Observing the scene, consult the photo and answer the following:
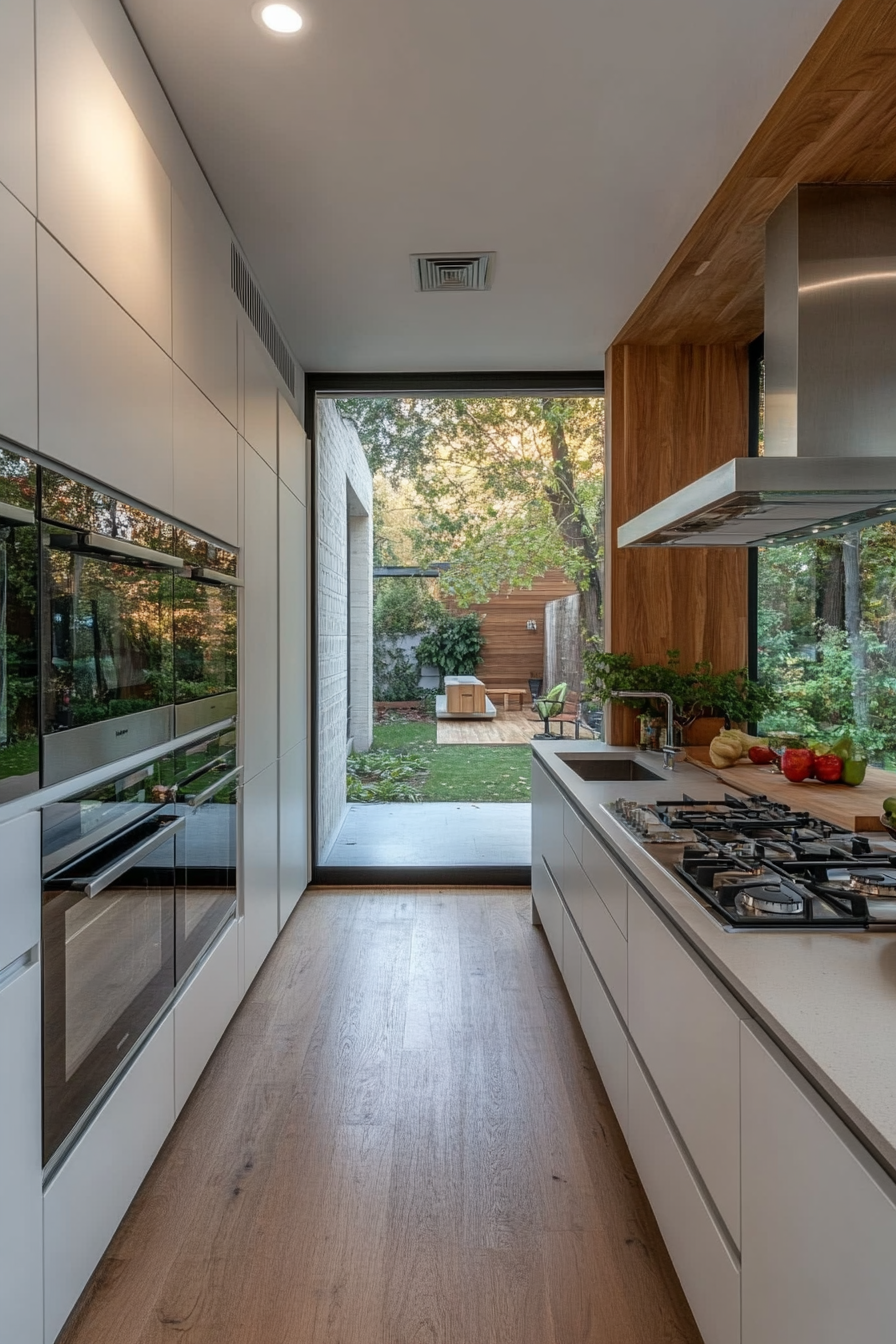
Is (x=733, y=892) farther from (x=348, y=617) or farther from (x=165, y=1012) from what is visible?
(x=348, y=617)

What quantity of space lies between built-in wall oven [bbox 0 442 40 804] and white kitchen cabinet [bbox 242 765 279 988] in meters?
1.50

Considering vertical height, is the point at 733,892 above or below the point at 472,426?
below

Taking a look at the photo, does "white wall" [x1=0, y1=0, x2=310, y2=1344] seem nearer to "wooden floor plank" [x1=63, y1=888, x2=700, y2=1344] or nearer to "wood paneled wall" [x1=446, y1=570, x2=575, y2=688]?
"wooden floor plank" [x1=63, y1=888, x2=700, y2=1344]

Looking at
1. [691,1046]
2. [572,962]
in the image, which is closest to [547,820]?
[572,962]

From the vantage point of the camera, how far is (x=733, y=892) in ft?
4.79

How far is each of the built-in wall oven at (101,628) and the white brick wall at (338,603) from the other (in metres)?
2.24

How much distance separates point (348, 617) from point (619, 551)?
7.50ft

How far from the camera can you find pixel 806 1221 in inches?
36.5

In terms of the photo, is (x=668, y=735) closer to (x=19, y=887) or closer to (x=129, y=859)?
(x=129, y=859)

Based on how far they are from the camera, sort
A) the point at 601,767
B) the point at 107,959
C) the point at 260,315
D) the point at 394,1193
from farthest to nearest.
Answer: the point at 601,767, the point at 260,315, the point at 394,1193, the point at 107,959

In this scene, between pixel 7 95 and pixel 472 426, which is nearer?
pixel 7 95

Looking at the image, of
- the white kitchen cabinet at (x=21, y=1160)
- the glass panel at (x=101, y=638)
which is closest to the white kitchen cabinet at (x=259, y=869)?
the glass panel at (x=101, y=638)

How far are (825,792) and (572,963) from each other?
96 cm

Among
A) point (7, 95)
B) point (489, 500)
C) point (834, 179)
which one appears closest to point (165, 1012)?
point (7, 95)
